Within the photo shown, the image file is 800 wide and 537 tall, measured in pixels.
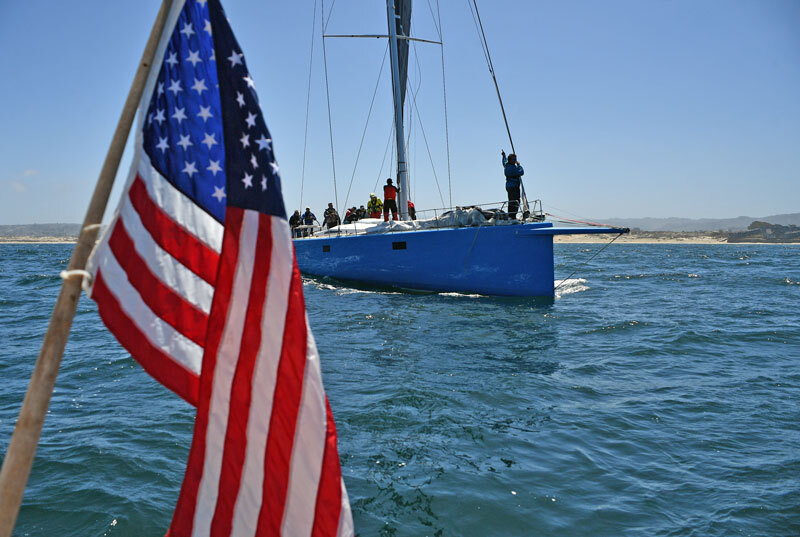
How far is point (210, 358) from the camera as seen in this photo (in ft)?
6.21

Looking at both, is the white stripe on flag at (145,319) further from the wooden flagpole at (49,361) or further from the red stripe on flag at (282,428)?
the red stripe on flag at (282,428)

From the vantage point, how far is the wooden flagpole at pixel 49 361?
1.50 metres

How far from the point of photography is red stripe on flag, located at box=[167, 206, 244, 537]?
187cm

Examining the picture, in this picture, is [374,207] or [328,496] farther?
[374,207]

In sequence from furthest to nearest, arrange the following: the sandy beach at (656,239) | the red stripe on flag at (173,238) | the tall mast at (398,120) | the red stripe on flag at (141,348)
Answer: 1. the sandy beach at (656,239)
2. the tall mast at (398,120)
3. the red stripe on flag at (173,238)
4. the red stripe on flag at (141,348)

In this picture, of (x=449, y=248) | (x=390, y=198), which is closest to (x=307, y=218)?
(x=390, y=198)

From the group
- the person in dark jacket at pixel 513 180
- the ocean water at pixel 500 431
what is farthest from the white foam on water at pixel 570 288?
the ocean water at pixel 500 431

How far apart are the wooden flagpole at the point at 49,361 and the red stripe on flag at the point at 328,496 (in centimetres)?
86

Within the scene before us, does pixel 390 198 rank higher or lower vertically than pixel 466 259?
higher

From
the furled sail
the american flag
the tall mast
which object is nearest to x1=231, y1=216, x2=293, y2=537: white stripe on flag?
the american flag

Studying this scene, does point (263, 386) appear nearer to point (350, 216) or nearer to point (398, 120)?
point (398, 120)

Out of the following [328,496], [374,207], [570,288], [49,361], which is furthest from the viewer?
[374,207]

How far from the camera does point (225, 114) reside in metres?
1.92

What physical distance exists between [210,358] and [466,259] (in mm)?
11724
